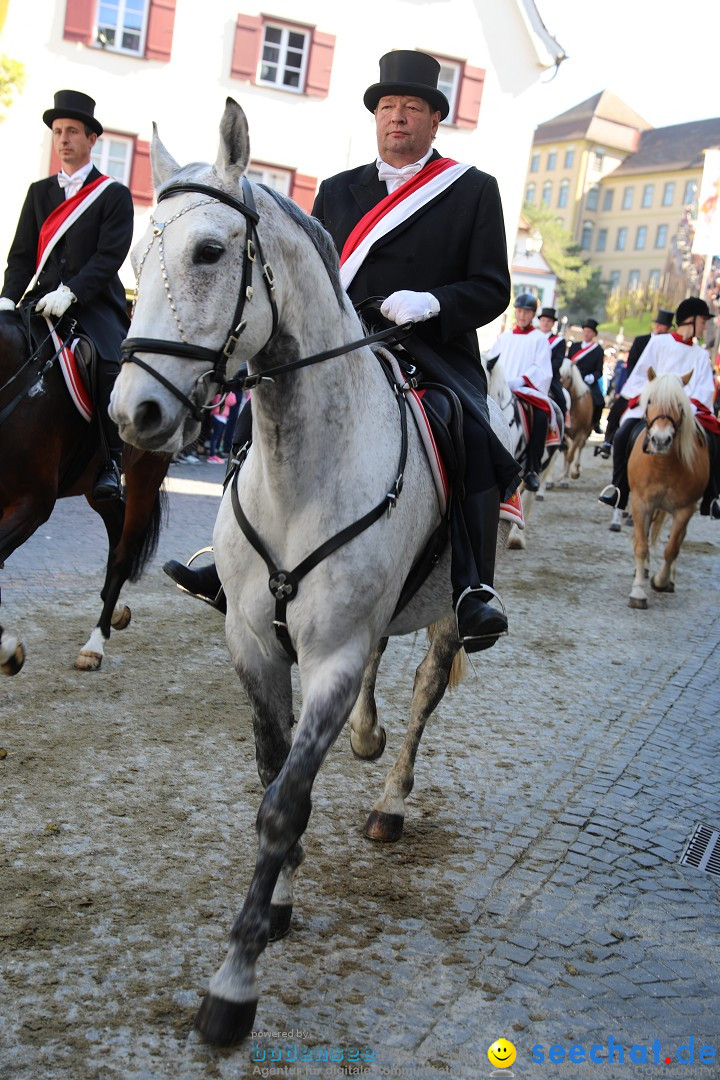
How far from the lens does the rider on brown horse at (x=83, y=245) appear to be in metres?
6.29

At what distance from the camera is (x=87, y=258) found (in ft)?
21.4

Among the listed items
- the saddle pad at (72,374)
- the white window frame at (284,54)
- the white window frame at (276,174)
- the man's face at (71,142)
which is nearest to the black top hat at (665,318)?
the man's face at (71,142)

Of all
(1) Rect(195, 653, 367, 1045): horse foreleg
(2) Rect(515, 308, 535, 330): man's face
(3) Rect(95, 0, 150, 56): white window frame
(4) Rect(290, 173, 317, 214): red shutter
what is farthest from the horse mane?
(3) Rect(95, 0, 150, 56): white window frame

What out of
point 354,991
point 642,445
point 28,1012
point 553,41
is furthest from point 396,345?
point 553,41

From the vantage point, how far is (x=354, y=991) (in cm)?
337

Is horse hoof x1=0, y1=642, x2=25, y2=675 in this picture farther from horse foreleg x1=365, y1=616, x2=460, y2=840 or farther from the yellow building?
the yellow building

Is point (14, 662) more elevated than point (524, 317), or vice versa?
point (524, 317)

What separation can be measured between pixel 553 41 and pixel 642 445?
729 inches

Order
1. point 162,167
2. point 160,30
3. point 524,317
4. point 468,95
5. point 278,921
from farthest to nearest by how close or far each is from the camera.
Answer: point 468,95 < point 160,30 < point 524,317 < point 278,921 < point 162,167

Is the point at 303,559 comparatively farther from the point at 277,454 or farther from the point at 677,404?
the point at 677,404

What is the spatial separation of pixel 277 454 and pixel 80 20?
22.0 meters

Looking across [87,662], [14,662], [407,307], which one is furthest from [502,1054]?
[87,662]

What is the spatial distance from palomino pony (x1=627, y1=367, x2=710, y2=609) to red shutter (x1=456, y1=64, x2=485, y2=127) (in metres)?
16.4

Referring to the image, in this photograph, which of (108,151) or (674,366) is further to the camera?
(108,151)
